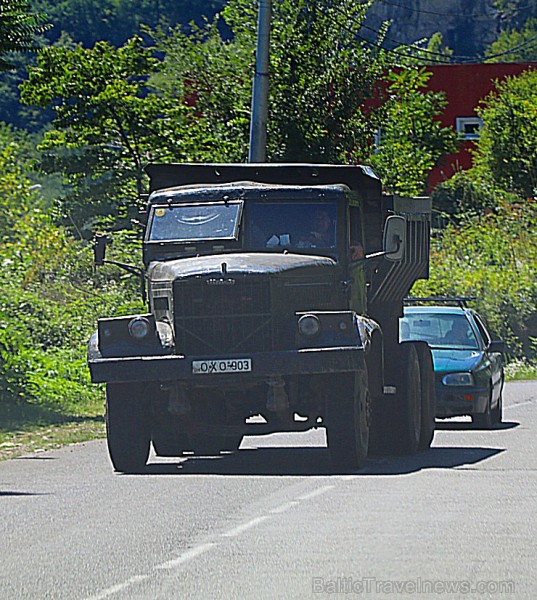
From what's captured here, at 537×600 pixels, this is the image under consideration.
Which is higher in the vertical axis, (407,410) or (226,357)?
(226,357)

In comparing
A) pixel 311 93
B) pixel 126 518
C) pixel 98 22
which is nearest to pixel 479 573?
pixel 126 518

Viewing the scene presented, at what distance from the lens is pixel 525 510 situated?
11.0 m

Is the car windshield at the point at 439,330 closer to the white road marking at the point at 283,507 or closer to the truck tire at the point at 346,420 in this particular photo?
the truck tire at the point at 346,420

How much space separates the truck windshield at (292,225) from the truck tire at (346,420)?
5.96 ft

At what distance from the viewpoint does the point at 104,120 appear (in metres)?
27.5

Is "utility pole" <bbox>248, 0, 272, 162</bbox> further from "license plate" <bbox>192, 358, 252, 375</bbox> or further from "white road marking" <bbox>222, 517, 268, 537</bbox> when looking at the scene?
"white road marking" <bbox>222, 517, 268, 537</bbox>

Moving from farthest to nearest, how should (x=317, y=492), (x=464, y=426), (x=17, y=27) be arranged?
1. (x=464, y=426)
2. (x=17, y=27)
3. (x=317, y=492)

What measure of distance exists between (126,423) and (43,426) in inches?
241

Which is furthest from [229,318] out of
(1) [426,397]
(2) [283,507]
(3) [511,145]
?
(3) [511,145]

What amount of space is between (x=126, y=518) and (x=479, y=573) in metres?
3.25

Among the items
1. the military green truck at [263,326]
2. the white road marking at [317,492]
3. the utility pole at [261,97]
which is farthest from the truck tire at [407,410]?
the utility pole at [261,97]

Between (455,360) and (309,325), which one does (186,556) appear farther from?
(455,360)

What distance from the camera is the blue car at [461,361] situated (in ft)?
61.3

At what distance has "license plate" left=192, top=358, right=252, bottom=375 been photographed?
1349 cm
